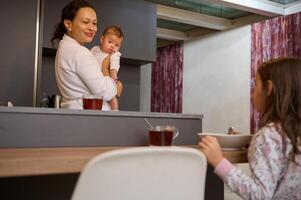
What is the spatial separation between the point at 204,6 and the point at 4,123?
3703mm

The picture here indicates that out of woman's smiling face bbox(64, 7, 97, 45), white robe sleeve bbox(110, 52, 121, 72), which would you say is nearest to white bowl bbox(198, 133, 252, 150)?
woman's smiling face bbox(64, 7, 97, 45)

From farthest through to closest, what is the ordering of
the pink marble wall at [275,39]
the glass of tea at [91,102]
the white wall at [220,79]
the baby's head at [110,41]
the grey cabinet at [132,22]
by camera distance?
the white wall at [220,79] → the pink marble wall at [275,39] → the grey cabinet at [132,22] → the baby's head at [110,41] → the glass of tea at [91,102]

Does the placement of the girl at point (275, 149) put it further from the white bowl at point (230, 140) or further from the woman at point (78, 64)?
the woman at point (78, 64)

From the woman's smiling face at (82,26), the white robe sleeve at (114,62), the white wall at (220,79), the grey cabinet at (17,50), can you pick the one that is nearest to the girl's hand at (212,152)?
the woman's smiling face at (82,26)

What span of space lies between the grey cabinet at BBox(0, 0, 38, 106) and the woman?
4.13 feet

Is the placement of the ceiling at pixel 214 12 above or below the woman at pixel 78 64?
above

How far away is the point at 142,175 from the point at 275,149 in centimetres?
54

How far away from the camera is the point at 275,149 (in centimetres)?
108

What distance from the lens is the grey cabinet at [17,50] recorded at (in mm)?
2750

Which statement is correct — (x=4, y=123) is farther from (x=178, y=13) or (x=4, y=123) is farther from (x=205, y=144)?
(x=178, y=13)

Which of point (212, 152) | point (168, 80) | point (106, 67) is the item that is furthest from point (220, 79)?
point (212, 152)

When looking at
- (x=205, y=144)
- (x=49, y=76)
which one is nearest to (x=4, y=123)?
(x=205, y=144)

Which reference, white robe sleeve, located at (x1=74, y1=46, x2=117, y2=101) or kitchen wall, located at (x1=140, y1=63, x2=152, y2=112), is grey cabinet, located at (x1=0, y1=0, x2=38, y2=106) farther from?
Result: kitchen wall, located at (x1=140, y1=63, x2=152, y2=112)

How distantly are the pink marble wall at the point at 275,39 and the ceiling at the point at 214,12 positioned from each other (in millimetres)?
157
